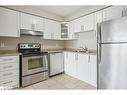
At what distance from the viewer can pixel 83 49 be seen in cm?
353

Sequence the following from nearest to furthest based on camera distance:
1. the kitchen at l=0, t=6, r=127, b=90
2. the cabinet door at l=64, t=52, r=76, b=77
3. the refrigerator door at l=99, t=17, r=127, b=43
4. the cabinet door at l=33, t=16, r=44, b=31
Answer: the refrigerator door at l=99, t=17, r=127, b=43
the kitchen at l=0, t=6, r=127, b=90
the cabinet door at l=33, t=16, r=44, b=31
the cabinet door at l=64, t=52, r=76, b=77

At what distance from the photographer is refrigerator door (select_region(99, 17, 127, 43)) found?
1.66 metres

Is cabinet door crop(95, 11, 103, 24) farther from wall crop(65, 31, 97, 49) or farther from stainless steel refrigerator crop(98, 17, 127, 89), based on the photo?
stainless steel refrigerator crop(98, 17, 127, 89)

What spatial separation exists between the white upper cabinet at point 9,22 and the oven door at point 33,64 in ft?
2.74

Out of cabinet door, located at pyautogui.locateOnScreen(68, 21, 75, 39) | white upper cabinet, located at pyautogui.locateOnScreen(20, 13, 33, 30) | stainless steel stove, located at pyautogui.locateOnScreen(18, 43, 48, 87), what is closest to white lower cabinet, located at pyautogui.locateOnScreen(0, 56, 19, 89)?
stainless steel stove, located at pyautogui.locateOnScreen(18, 43, 48, 87)

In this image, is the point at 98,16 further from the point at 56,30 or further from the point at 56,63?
the point at 56,63

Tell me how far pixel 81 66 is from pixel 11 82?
2014 mm

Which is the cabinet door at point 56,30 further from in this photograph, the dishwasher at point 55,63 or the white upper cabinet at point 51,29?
the dishwasher at point 55,63

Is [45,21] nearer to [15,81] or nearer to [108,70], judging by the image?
[15,81]

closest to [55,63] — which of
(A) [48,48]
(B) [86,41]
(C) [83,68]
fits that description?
(A) [48,48]

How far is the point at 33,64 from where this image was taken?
9.25ft

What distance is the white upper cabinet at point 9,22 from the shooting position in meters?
2.48
